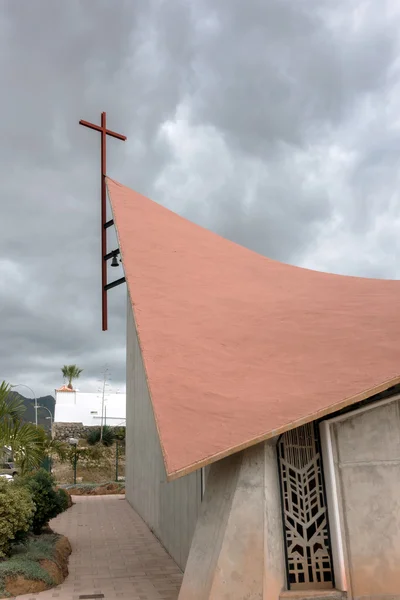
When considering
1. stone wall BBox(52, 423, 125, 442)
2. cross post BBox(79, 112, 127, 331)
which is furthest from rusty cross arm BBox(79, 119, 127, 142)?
stone wall BBox(52, 423, 125, 442)

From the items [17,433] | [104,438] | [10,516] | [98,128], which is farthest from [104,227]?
[104,438]

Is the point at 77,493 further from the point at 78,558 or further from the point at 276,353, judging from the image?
the point at 276,353

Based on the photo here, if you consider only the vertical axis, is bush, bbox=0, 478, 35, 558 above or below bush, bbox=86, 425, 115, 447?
below

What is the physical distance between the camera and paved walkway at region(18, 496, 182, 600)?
21.3ft

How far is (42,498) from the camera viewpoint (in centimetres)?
933

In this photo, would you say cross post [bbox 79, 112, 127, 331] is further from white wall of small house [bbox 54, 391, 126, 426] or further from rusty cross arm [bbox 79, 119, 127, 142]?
white wall of small house [bbox 54, 391, 126, 426]

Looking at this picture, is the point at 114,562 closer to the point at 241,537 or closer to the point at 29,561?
the point at 29,561

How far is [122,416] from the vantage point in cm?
4125

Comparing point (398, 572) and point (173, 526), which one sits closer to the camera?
point (398, 572)

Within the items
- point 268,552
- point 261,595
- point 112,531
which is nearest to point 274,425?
point 268,552

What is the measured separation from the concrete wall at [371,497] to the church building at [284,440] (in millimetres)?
10

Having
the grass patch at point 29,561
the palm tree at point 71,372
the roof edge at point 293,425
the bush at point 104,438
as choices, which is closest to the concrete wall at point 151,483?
the grass patch at point 29,561

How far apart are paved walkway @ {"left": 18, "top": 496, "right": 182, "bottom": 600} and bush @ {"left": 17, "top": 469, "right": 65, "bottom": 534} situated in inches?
→ 31.6

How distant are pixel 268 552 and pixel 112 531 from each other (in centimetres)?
808
